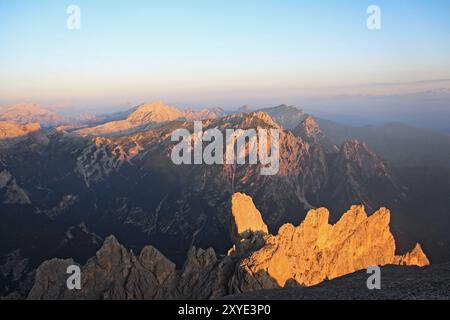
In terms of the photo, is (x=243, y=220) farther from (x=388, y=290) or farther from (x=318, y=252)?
(x=388, y=290)

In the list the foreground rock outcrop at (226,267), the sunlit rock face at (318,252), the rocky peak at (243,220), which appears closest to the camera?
the sunlit rock face at (318,252)

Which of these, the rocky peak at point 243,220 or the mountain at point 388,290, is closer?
the mountain at point 388,290

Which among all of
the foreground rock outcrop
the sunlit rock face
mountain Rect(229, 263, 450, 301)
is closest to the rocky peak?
the foreground rock outcrop

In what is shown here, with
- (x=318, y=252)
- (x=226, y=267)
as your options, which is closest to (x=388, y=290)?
(x=226, y=267)

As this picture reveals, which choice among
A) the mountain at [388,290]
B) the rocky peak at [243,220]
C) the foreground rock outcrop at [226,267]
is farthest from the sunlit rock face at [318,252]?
the mountain at [388,290]

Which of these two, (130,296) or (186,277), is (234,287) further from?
(130,296)

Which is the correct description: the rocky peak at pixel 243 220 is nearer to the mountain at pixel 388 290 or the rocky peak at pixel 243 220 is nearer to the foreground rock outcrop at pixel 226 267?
the foreground rock outcrop at pixel 226 267
